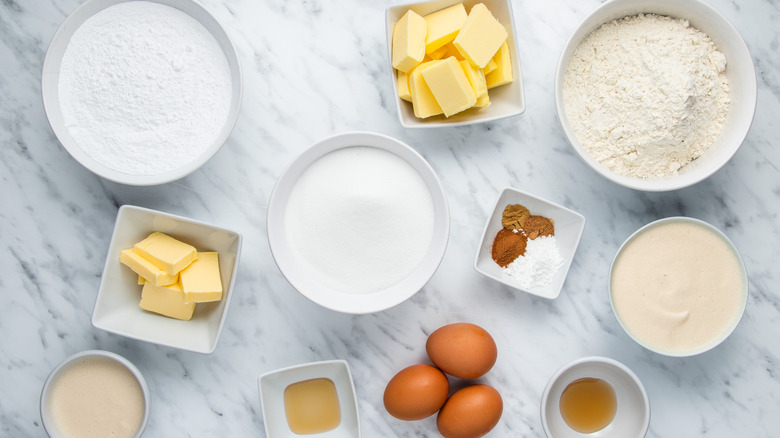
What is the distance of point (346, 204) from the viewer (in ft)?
4.66

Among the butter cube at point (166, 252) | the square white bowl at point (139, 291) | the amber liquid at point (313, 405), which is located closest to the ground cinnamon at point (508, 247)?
the amber liquid at point (313, 405)

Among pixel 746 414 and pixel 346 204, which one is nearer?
pixel 346 204

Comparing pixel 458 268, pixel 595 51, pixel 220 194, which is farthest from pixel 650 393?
pixel 220 194

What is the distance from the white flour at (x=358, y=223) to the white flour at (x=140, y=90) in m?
0.32

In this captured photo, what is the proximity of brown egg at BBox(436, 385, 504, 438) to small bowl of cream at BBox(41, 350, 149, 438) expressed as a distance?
0.84 metres

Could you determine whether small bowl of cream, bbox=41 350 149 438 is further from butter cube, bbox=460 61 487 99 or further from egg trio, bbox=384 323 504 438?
butter cube, bbox=460 61 487 99

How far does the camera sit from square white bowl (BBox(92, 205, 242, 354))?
1.47 metres

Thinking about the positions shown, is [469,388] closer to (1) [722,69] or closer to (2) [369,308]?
(2) [369,308]

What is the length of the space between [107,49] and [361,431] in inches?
50.3

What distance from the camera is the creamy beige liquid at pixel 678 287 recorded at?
1504 mm

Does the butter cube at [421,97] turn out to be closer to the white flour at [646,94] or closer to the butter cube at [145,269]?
the white flour at [646,94]

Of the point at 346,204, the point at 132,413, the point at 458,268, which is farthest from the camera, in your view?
the point at 458,268

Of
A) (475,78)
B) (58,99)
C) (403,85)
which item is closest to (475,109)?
(475,78)

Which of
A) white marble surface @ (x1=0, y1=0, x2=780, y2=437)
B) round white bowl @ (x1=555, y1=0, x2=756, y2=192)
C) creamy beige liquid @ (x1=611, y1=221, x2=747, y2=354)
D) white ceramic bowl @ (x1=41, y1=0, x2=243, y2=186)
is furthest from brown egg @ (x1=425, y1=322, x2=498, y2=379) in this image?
white ceramic bowl @ (x1=41, y1=0, x2=243, y2=186)
